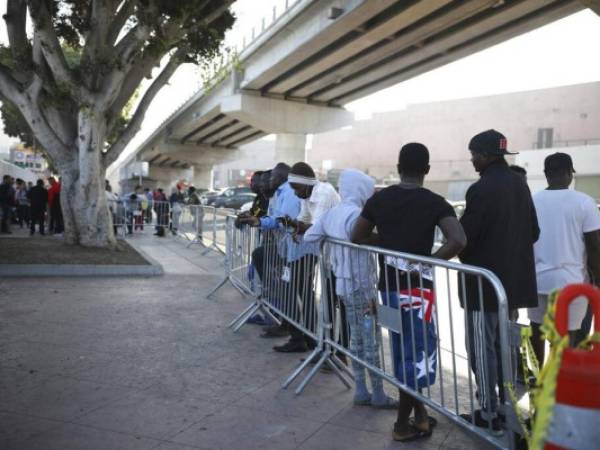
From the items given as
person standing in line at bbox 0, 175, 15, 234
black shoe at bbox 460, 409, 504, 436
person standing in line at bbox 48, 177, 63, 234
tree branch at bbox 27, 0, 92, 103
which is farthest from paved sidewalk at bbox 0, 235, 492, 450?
person standing in line at bbox 0, 175, 15, 234

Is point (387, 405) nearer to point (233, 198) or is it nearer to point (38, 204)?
point (38, 204)

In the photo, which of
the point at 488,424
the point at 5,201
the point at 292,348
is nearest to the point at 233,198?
the point at 5,201

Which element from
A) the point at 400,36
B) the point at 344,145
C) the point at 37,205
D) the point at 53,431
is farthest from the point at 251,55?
the point at 344,145

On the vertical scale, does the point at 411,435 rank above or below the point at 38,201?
below

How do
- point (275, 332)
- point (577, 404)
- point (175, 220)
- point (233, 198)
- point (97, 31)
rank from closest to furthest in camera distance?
1. point (577, 404)
2. point (275, 332)
3. point (97, 31)
4. point (175, 220)
5. point (233, 198)

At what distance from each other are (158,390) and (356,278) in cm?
179

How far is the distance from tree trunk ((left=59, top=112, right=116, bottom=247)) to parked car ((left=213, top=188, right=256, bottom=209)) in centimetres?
2467

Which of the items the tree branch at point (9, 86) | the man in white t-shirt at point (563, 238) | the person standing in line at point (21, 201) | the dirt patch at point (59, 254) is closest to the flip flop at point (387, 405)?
the man in white t-shirt at point (563, 238)

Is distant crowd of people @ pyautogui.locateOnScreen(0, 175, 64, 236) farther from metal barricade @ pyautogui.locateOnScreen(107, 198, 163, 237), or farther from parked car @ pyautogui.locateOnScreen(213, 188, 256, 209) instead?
parked car @ pyautogui.locateOnScreen(213, 188, 256, 209)

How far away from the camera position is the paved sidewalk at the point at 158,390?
11.4 feet

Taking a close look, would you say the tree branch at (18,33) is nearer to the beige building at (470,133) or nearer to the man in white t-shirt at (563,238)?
→ the man in white t-shirt at (563,238)

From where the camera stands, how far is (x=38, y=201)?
1666 cm

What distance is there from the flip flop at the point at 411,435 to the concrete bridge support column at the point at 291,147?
29.6 m

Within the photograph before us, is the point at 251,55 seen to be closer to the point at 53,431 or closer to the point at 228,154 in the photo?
the point at 53,431
